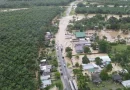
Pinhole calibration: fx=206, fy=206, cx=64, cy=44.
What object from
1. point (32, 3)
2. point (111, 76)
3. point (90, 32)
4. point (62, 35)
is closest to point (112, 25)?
point (90, 32)

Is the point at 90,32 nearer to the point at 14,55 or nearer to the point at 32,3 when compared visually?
the point at 14,55

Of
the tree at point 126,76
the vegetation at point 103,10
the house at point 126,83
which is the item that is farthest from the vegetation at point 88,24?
Result: the house at point 126,83

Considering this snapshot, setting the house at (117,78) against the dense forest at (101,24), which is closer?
the house at (117,78)

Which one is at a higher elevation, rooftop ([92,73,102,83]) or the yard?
rooftop ([92,73,102,83])

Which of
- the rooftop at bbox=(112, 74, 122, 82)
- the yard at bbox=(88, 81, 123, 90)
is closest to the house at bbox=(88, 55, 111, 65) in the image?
the rooftop at bbox=(112, 74, 122, 82)

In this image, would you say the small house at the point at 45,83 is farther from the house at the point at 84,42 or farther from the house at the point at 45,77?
the house at the point at 84,42

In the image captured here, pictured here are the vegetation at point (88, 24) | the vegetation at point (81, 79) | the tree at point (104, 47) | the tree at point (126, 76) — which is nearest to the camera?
the vegetation at point (81, 79)

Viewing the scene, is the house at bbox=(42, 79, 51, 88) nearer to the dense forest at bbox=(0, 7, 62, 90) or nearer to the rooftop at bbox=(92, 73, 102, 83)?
the dense forest at bbox=(0, 7, 62, 90)

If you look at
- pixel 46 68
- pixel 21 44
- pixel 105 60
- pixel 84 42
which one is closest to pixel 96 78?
pixel 105 60
